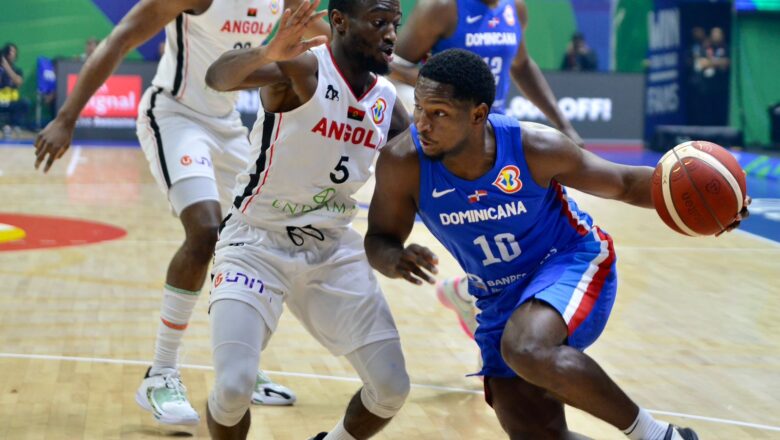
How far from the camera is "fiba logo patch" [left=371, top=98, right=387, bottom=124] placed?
4.37 m

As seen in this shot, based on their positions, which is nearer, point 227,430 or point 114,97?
point 227,430

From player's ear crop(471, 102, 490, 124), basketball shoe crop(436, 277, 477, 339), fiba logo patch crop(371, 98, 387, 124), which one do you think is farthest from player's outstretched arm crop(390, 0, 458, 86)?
player's ear crop(471, 102, 490, 124)

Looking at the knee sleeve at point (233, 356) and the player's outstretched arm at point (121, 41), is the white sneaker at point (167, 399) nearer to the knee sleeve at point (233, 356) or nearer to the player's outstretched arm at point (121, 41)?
the knee sleeve at point (233, 356)

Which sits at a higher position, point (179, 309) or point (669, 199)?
point (669, 199)

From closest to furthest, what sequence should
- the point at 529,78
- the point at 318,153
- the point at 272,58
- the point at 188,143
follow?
the point at 272,58 → the point at 318,153 → the point at 188,143 → the point at 529,78

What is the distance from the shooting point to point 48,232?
10.1m

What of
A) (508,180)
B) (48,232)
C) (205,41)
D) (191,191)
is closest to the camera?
(508,180)

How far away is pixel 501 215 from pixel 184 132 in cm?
204

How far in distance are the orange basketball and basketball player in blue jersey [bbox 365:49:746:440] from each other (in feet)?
0.51

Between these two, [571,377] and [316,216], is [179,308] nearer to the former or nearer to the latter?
[316,216]

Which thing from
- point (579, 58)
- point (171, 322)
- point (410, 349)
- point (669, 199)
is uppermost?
point (669, 199)

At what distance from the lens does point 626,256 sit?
9461 millimetres

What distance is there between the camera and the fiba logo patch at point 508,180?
400 cm

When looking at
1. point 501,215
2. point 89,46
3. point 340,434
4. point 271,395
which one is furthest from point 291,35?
point 89,46
